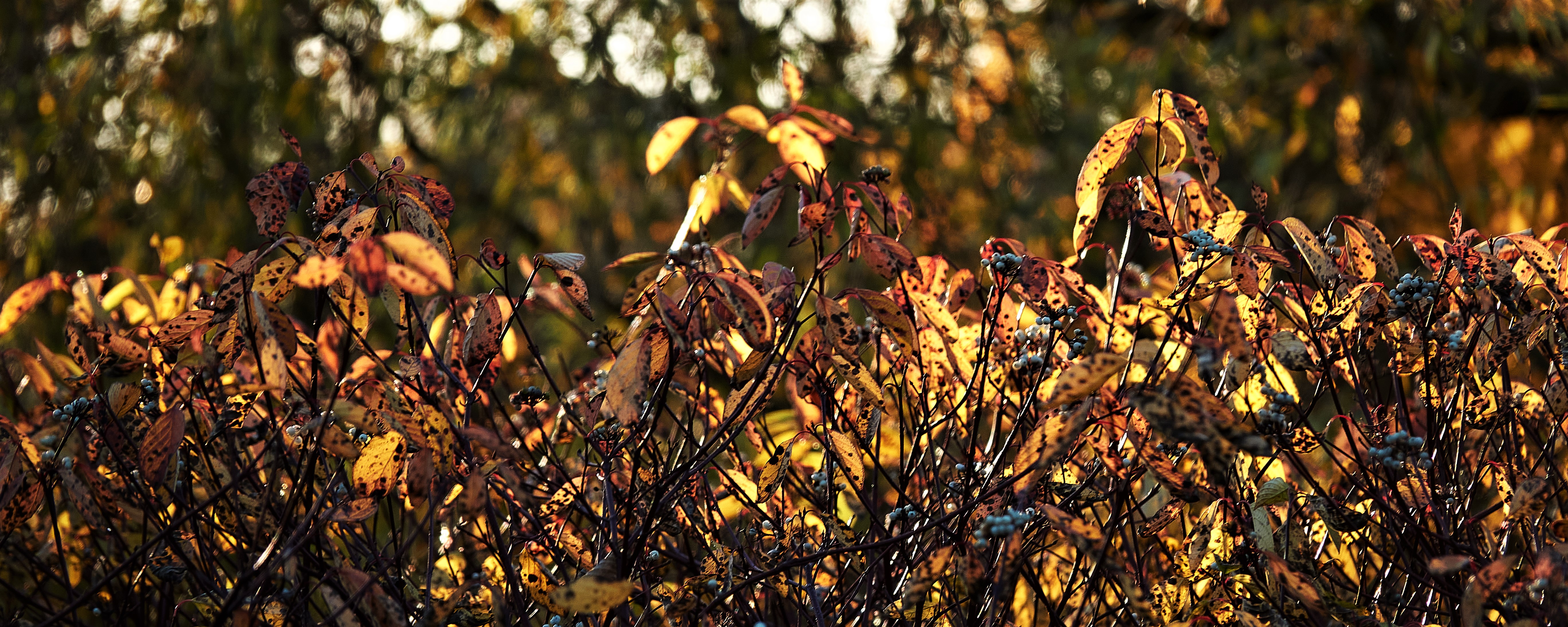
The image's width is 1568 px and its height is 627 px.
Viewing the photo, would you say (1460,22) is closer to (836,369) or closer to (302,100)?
(836,369)

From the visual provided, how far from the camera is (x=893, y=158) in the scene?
13.4 feet

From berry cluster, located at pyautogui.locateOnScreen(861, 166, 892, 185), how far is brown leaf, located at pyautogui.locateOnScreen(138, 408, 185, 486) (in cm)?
73

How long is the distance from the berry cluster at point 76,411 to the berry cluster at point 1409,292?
4.32ft

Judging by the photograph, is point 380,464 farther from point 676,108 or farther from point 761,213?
point 676,108

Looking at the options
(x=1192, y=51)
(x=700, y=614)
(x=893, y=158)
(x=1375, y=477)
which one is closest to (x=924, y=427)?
(x=700, y=614)

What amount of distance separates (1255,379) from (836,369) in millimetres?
493

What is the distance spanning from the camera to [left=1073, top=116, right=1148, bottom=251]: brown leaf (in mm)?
1121

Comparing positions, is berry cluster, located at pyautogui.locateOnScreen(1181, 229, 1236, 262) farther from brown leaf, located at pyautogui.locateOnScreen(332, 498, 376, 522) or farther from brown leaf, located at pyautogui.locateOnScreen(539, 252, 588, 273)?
brown leaf, located at pyautogui.locateOnScreen(332, 498, 376, 522)

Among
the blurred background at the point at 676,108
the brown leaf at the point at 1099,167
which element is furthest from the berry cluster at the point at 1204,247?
the blurred background at the point at 676,108

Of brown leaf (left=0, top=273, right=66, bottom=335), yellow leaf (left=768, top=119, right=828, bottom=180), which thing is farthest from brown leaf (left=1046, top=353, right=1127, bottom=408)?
brown leaf (left=0, top=273, right=66, bottom=335)

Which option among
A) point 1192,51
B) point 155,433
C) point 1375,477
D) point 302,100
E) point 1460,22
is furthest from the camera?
point 1192,51

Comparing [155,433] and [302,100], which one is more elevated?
[302,100]

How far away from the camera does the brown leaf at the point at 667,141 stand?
1.32 metres

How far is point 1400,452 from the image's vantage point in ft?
3.23
